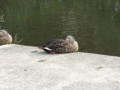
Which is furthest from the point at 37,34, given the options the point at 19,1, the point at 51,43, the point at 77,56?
the point at 19,1

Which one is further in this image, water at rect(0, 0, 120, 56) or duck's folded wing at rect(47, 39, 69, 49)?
water at rect(0, 0, 120, 56)

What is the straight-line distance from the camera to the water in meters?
10.3

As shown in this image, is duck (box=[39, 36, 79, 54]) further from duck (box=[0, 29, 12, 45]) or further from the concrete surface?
duck (box=[0, 29, 12, 45])

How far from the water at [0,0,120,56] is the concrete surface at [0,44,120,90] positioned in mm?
3738

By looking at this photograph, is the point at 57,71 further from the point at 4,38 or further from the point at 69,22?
the point at 69,22

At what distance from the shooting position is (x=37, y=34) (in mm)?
11820

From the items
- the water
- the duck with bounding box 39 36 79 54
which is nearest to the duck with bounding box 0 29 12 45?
the water

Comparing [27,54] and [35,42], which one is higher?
[27,54]

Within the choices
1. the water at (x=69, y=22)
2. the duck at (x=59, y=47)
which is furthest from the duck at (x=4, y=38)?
the duck at (x=59, y=47)

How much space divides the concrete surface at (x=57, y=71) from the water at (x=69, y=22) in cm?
374

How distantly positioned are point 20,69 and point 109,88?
1.53m

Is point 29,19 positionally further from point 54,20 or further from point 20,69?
point 20,69

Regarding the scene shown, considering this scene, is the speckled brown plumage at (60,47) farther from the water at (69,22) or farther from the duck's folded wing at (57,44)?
the water at (69,22)

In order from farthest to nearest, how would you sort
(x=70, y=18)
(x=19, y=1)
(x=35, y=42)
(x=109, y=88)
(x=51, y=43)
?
(x=19, y=1) < (x=70, y=18) < (x=35, y=42) < (x=51, y=43) < (x=109, y=88)
